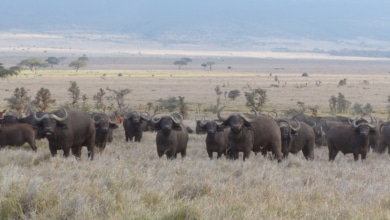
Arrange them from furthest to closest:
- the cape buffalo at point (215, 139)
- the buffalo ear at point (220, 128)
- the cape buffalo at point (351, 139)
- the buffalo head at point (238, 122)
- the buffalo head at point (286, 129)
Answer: the cape buffalo at point (351, 139), the buffalo head at point (286, 129), the cape buffalo at point (215, 139), the buffalo ear at point (220, 128), the buffalo head at point (238, 122)

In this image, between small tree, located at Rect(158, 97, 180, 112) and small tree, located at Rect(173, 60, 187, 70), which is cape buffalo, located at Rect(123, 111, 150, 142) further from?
small tree, located at Rect(173, 60, 187, 70)

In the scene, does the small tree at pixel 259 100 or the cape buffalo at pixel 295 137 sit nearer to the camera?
the cape buffalo at pixel 295 137

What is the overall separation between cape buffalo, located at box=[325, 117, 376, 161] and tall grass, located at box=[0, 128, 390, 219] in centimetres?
636

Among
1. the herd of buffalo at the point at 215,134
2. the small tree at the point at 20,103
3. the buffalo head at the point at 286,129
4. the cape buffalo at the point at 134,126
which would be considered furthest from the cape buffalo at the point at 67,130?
the small tree at the point at 20,103

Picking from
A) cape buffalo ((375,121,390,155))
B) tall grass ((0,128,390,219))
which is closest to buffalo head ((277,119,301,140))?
cape buffalo ((375,121,390,155))

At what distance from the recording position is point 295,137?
19609mm

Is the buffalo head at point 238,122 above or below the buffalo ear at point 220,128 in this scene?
above

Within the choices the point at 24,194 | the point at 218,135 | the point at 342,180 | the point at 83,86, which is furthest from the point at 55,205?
the point at 83,86

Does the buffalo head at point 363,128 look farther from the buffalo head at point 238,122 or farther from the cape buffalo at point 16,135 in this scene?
the cape buffalo at point 16,135

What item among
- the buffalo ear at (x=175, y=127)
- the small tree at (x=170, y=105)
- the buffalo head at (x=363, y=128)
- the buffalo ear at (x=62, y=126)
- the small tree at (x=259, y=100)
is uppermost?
the buffalo ear at (x=62, y=126)

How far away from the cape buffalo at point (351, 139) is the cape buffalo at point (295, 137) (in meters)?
0.75

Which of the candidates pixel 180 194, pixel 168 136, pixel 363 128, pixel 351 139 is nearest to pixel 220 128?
pixel 168 136

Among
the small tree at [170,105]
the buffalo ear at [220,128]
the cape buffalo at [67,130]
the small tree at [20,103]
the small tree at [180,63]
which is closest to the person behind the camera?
the cape buffalo at [67,130]

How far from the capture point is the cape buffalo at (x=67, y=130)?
15.2m
